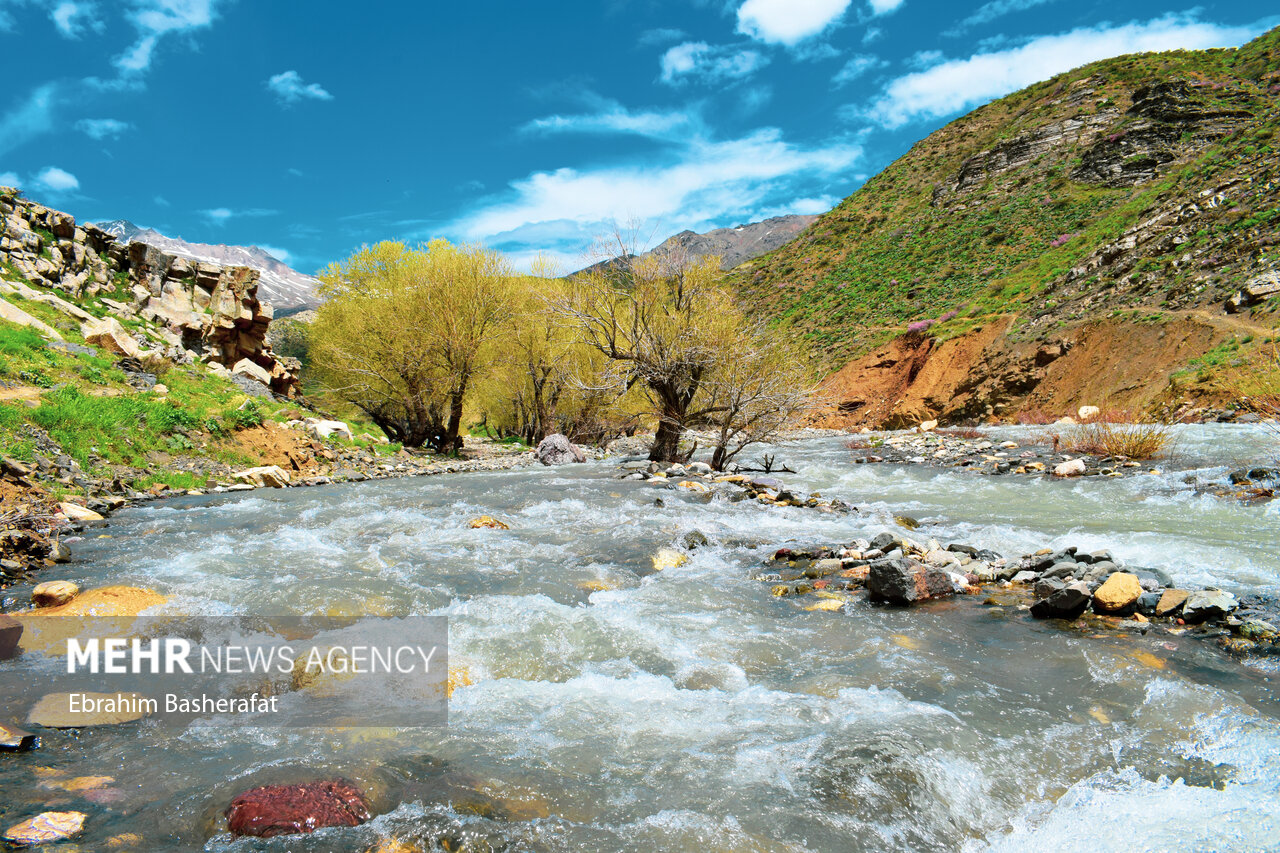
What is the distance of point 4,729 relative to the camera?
122 inches

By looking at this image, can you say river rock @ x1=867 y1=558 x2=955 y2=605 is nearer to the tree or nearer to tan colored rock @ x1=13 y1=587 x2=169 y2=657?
tan colored rock @ x1=13 y1=587 x2=169 y2=657

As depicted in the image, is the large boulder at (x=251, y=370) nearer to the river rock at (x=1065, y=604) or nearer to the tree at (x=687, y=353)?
the tree at (x=687, y=353)

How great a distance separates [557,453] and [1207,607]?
A: 16.8m

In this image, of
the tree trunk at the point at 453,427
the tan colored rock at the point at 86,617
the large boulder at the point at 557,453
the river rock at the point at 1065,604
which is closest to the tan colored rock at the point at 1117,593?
the river rock at the point at 1065,604

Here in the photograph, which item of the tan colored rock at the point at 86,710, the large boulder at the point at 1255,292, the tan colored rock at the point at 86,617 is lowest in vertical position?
the tan colored rock at the point at 86,710

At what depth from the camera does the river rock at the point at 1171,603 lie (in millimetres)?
4926

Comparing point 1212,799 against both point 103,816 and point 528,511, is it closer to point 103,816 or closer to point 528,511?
point 103,816

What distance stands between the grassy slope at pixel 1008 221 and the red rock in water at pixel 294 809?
29.3 m

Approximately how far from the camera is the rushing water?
2.71 metres

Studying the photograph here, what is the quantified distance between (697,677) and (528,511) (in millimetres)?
6452

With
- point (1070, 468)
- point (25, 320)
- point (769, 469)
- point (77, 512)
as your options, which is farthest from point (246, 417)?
point (1070, 468)

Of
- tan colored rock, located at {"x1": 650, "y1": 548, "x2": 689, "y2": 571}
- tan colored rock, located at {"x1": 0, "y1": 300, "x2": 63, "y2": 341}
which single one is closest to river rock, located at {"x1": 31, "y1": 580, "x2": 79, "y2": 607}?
tan colored rock, located at {"x1": 650, "y1": 548, "x2": 689, "y2": 571}

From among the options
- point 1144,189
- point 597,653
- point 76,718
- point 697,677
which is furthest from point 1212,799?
point 1144,189

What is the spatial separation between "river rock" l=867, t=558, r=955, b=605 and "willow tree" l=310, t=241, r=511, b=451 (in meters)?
18.3
